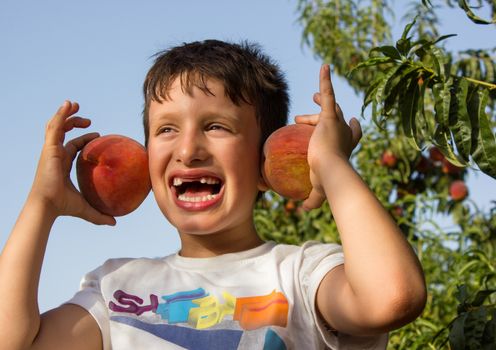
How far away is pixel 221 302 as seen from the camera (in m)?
1.54

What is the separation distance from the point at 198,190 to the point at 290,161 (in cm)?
19

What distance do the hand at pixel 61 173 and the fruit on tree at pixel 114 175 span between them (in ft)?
0.07

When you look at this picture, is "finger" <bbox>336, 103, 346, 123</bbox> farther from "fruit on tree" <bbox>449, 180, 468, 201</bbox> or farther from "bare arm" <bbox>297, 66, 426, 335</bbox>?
"fruit on tree" <bbox>449, 180, 468, 201</bbox>

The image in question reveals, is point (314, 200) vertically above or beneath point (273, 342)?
above

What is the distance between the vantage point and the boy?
1461 mm

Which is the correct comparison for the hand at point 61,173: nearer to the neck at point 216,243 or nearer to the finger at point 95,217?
the finger at point 95,217

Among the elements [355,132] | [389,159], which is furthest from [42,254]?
[389,159]

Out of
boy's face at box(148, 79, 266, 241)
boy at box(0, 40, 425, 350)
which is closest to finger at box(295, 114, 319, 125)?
boy at box(0, 40, 425, 350)

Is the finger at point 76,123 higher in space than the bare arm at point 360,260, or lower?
higher

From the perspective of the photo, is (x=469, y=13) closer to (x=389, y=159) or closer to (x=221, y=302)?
(x=221, y=302)

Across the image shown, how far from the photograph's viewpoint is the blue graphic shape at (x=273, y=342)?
1.47m

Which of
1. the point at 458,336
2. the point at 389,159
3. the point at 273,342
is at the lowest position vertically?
the point at 389,159

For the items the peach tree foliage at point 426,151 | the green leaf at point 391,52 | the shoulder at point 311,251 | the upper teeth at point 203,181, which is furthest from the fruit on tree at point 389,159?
the upper teeth at point 203,181

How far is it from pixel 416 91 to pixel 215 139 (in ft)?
1.56
